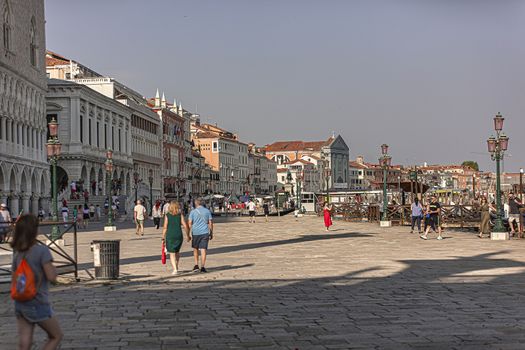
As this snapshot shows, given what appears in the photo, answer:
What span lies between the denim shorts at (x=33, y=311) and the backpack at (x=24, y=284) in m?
0.07

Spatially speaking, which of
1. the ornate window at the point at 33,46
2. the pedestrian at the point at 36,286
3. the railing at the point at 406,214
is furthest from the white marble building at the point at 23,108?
the pedestrian at the point at 36,286

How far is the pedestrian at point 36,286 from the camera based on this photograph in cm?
698

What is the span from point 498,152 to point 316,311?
21.6m

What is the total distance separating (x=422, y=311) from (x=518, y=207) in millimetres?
21817

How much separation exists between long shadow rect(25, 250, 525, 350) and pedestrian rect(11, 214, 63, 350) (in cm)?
195

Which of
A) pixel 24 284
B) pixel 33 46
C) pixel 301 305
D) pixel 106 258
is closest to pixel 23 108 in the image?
pixel 33 46

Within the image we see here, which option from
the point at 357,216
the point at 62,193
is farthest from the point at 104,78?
the point at 357,216

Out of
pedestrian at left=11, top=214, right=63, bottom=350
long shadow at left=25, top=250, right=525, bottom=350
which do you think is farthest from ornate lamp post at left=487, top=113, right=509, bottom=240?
pedestrian at left=11, top=214, right=63, bottom=350

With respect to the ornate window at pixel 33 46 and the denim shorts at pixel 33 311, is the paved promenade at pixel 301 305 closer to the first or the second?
the denim shorts at pixel 33 311

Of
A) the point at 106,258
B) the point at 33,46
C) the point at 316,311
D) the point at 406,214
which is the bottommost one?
the point at 316,311

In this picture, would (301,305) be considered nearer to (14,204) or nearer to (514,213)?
(514,213)

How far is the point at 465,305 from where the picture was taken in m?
12.0

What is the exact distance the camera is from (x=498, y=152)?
3142cm

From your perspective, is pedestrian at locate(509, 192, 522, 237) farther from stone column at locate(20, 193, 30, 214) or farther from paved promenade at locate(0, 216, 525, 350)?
stone column at locate(20, 193, 30, 214)
